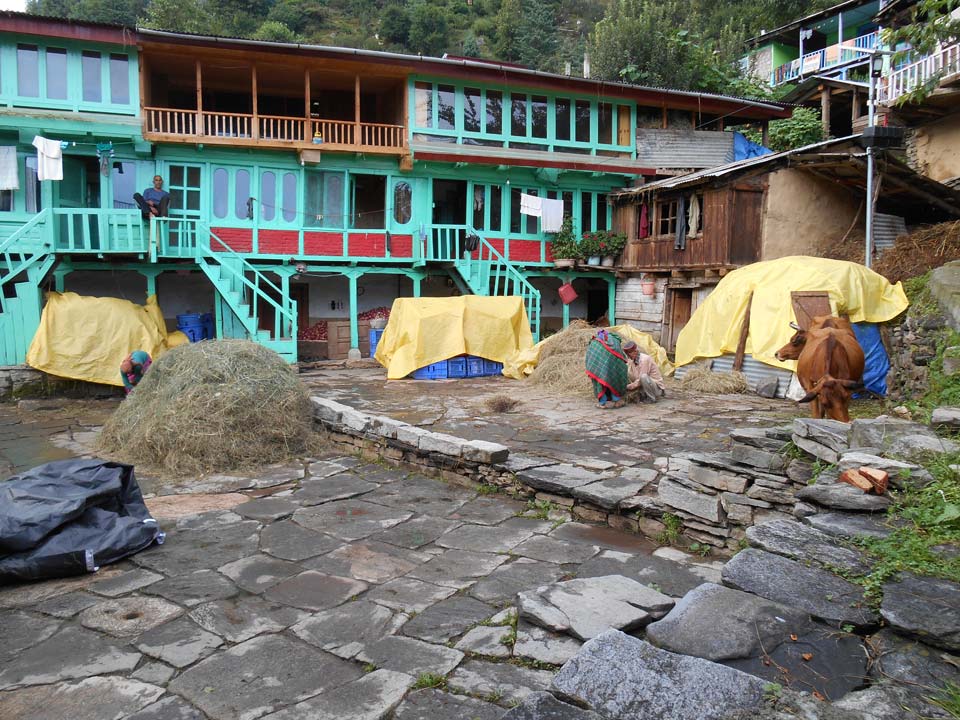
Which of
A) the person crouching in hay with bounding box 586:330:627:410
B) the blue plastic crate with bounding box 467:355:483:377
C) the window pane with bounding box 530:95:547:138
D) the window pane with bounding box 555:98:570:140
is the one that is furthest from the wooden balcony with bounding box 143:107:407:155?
the person crouching in hay with bounding box 586:330:627:410

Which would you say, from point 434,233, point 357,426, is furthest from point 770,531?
point 434,233

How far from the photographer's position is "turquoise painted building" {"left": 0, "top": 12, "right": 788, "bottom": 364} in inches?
601

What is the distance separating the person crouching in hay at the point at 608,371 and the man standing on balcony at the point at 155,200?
10.1 meters

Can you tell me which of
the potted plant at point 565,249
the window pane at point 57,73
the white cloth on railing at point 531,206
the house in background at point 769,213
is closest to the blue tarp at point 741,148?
the house in background at point 769,213

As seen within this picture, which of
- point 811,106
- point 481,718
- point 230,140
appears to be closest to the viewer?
point 481,718

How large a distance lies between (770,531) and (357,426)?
5755 millimetres

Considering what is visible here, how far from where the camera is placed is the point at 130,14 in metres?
41.4

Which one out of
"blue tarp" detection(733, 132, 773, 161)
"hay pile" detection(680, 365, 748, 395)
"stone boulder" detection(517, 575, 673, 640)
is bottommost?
"stone boulder" detection(517, 575, 673, 640)

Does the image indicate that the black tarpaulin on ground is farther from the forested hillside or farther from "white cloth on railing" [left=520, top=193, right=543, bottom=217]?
the forested hillside

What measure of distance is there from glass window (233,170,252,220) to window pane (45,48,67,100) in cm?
398

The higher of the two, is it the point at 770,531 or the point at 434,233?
the point at 434,233

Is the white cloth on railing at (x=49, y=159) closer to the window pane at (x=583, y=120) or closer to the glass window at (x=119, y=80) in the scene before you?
the glass window at (x=119, y=80)

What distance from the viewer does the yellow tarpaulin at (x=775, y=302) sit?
37.7ft

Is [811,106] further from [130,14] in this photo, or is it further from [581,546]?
[130,14]
